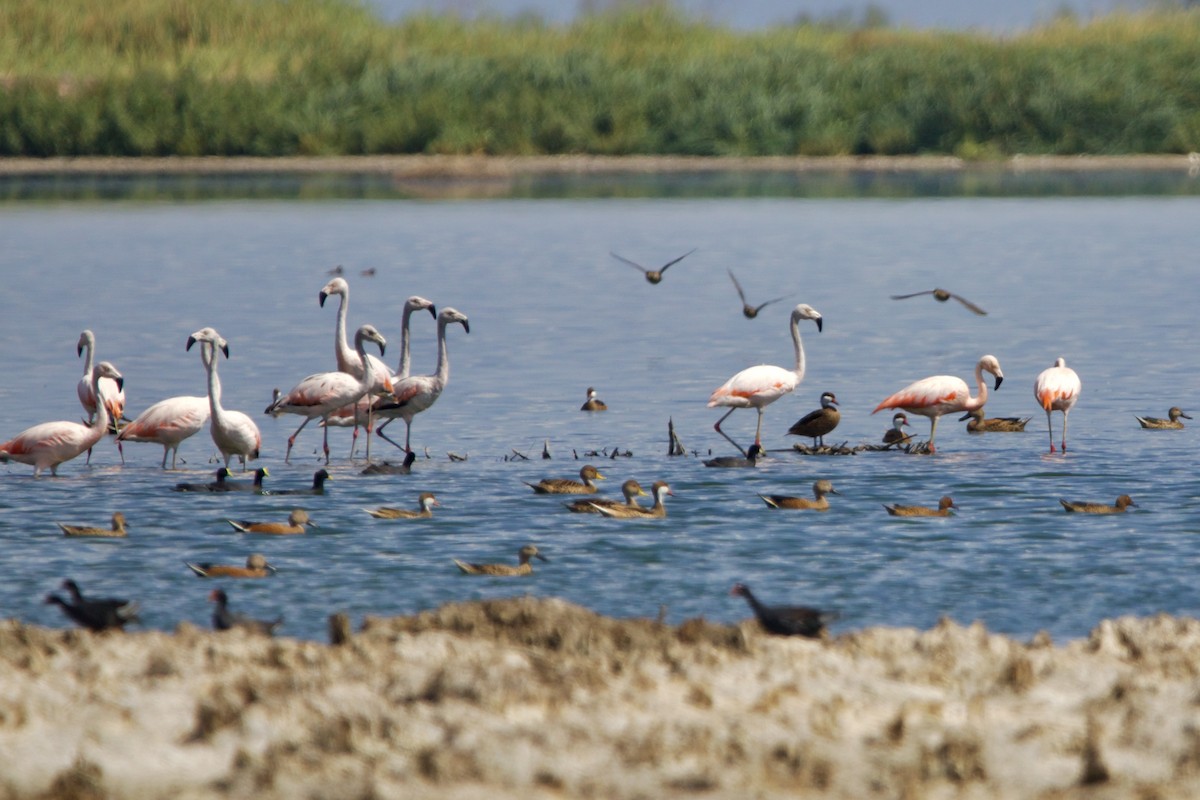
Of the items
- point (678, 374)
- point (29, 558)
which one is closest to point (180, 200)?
point (678, 374)

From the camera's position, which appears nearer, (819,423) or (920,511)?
(920,511)

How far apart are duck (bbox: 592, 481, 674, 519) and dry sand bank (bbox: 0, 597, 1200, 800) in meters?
3.31

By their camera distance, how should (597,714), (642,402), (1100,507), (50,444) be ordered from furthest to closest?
(642,402)
(50,444)
(1100,507)
(597,714)

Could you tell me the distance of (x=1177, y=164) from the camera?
166ft

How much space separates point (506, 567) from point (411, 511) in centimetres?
176

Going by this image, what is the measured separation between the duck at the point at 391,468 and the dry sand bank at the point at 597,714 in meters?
5.09

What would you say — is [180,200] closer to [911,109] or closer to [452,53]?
[452,53]

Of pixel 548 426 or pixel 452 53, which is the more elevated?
pixel 452 53

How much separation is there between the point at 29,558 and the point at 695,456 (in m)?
5.05

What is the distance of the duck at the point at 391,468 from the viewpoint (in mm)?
13477

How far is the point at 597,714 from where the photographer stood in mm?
7098

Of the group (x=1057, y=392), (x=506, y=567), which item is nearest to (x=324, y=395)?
(x=506, y=567)

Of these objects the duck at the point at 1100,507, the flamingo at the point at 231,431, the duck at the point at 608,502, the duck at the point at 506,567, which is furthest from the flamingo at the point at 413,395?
the duck at the point at 1100,507

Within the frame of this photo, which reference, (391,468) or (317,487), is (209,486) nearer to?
(317,487)
